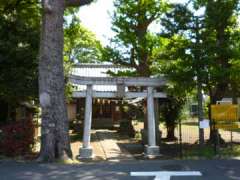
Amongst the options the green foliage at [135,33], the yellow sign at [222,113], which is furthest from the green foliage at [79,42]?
the yellow sign at [222,113]

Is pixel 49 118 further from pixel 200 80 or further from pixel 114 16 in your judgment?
pixel 114 16

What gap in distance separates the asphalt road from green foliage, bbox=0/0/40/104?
14.4ft

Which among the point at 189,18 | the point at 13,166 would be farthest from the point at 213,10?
the point at 13,166

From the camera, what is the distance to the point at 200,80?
16.7 m

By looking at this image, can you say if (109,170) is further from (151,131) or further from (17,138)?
(151,131)

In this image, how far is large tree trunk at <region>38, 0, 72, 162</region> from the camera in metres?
13.6

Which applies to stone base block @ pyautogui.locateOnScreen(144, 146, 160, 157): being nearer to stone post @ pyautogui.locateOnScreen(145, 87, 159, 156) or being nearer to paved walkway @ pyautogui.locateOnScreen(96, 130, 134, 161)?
stone post @ pyautogui.locateOnScreen(145, 87, 159, 156)

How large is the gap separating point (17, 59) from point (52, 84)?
330 cm

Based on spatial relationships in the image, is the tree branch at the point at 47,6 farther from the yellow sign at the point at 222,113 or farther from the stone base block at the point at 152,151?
the stone base block at the point at 152,151

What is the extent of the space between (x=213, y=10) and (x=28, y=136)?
8767mm

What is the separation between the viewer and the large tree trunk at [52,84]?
1364 centimetres

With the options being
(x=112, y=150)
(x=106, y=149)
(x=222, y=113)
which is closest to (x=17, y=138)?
(x=112, y=150)

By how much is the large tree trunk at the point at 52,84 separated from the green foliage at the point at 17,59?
8.78ft

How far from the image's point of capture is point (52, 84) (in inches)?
539
